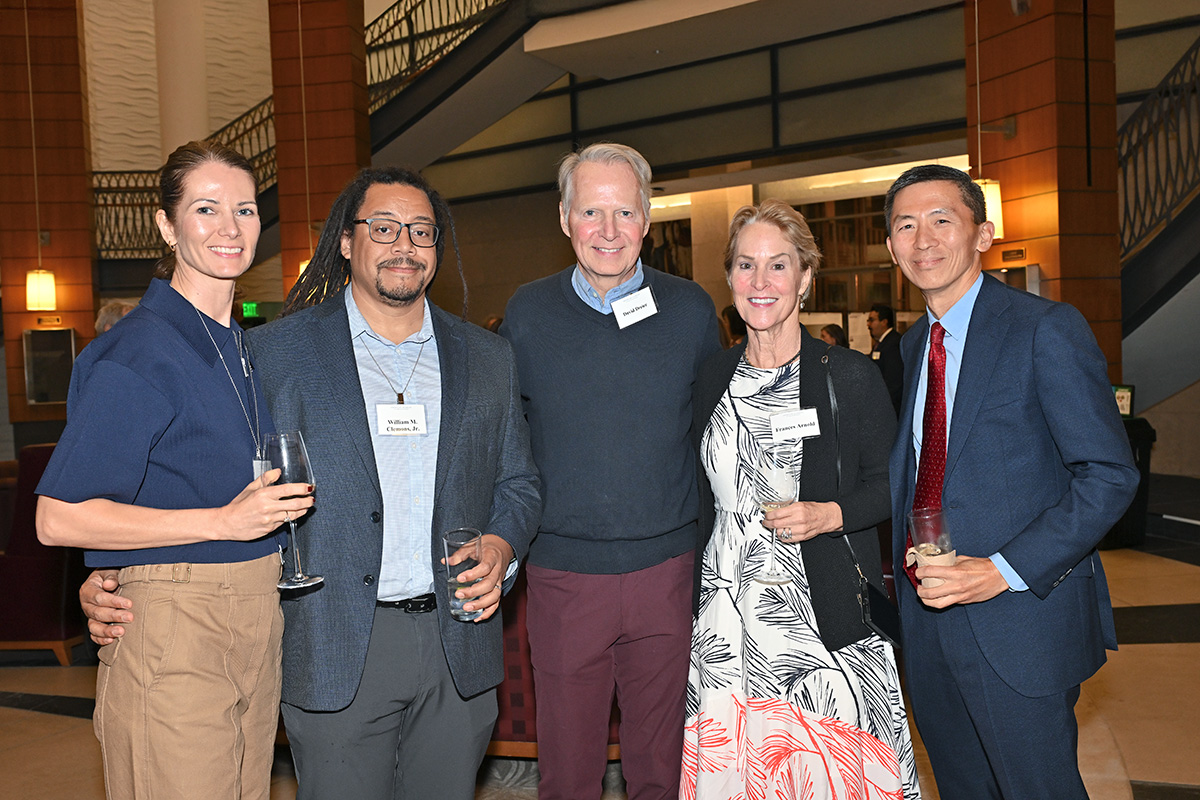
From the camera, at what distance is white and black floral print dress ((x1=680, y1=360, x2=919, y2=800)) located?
2059 millimetres

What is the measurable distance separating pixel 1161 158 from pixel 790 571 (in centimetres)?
825

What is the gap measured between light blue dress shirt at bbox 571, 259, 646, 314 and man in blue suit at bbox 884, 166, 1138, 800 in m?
0.69

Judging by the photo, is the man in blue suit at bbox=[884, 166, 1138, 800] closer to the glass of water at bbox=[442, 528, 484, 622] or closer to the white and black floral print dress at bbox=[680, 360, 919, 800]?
the white and black floral print dress at bbox=[680, 360, 919, 800]

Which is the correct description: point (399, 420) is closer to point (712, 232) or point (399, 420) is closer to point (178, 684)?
point (178, 684)

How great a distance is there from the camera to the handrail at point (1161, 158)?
7.18m

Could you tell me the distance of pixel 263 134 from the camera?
14.1 metres

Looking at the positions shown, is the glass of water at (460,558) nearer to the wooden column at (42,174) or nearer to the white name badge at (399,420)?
the white name badge at (399,420)

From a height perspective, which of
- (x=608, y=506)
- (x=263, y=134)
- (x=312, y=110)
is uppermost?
(x=263, y=134)

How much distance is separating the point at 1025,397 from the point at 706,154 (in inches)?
360

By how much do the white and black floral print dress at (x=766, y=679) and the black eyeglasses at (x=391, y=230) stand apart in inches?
34.5

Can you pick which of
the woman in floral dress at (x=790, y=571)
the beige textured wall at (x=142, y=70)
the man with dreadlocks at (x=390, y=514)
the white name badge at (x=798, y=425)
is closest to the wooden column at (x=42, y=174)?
the beige textured wall at (x=142, y=70)

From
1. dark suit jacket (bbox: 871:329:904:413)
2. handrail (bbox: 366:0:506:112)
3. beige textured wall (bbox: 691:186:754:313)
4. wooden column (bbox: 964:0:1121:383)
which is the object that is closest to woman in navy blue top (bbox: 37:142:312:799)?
dark suit jacket (bbox: 871:329:904:413)

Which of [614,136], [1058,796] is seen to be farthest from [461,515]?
[614,136]

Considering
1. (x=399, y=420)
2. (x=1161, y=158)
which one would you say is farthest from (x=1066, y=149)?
(x=399, y=420)
